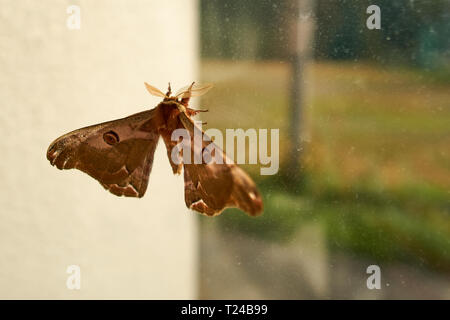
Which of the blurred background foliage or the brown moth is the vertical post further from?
the brown moth

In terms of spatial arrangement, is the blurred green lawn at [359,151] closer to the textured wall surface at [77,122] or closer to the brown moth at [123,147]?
the textured wall surface at [77,122]

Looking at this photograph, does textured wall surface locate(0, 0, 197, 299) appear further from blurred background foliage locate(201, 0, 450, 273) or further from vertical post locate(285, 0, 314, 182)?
vertical post locate(285, 0, 314, 182)

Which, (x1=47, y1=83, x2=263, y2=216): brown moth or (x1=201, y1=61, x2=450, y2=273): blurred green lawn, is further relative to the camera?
(x1=201, y1=61, x2=450, y2=273): blurred green lawn

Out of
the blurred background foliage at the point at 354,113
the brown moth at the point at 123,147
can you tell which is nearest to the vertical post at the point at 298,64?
the blurred background foliage at the point at 354,113

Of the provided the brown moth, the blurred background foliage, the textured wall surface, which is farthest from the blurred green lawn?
the brown moth
